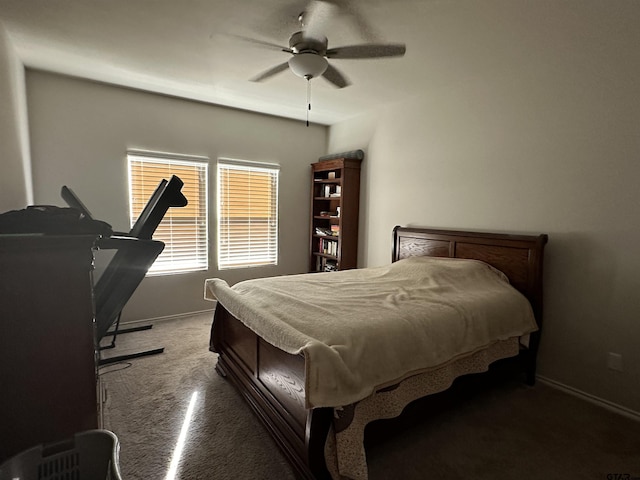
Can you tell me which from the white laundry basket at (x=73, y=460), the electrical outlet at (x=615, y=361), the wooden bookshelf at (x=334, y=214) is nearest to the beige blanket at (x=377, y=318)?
the electrical outlet at (x=615, y=361)

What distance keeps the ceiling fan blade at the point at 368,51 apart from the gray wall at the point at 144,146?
2.32 metres

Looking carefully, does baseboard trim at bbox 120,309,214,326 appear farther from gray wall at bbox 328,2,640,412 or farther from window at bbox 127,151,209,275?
gray wall at bbox 328,2,640,412

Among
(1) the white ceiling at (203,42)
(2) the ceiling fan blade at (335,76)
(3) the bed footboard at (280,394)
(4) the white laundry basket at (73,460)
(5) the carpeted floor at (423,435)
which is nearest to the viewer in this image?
(4) the white laundry basket at (73,460)

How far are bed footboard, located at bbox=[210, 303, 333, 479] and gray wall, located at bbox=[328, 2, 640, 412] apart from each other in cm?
222

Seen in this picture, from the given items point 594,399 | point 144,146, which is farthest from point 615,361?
point 144,146

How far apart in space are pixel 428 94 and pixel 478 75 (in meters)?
0.62

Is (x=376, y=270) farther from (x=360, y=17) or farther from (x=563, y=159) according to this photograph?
(x=360, y=17)

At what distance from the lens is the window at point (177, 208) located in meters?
3.78

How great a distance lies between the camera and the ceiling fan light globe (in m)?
2.26

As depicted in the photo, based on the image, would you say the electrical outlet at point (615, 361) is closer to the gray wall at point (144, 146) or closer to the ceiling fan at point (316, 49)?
the ceiling fan at point (316, 49)

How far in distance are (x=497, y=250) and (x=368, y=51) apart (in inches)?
77.9

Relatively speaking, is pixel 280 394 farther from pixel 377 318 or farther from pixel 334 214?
pixel 334 214

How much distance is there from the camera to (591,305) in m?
2.45

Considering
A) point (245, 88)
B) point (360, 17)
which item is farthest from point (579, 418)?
point (245, 88)
